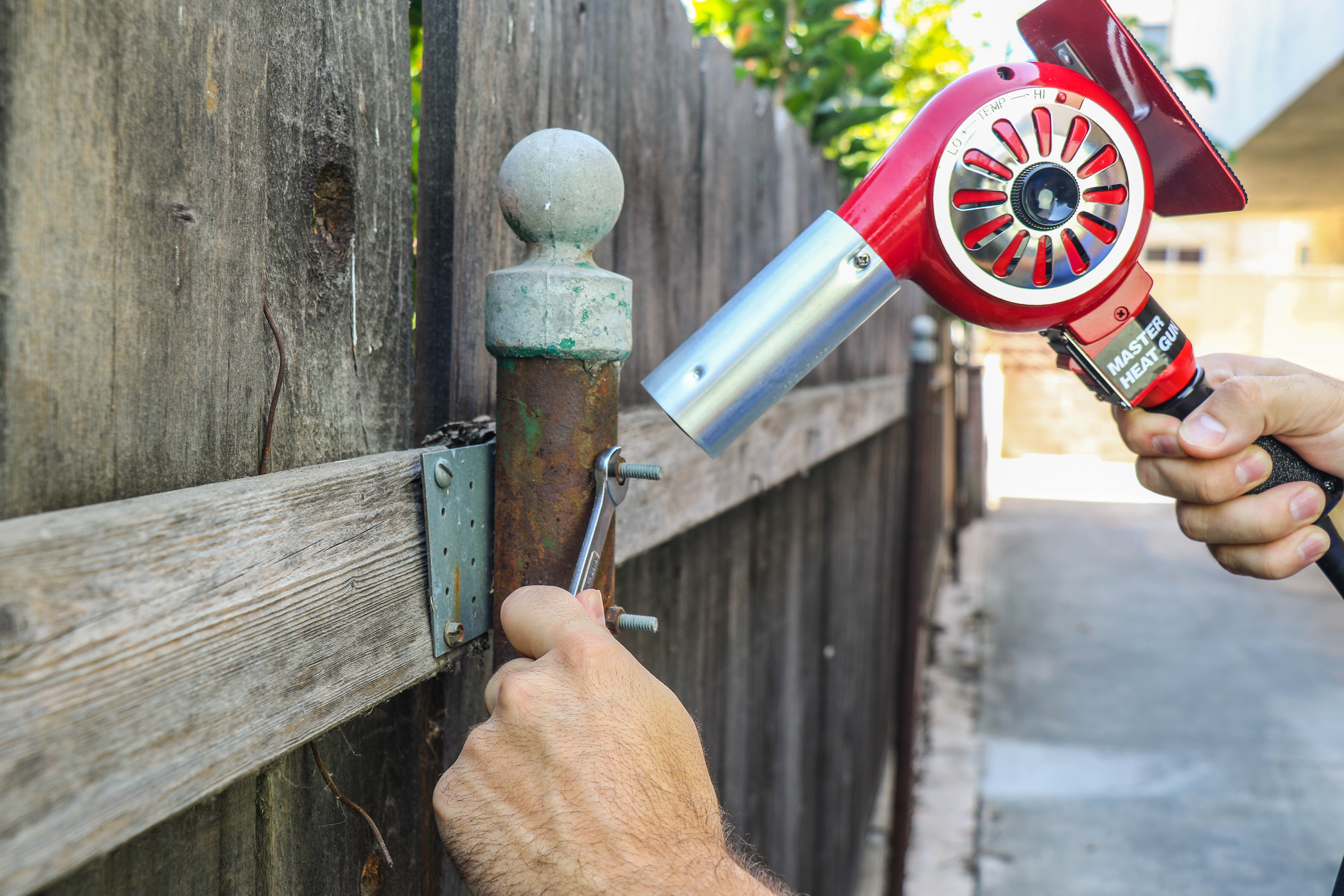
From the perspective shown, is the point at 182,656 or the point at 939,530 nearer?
the point at 182,656

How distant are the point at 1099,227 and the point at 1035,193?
9 centimetres

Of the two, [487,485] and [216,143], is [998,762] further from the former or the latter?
[216,143]

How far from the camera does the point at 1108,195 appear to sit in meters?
0.95

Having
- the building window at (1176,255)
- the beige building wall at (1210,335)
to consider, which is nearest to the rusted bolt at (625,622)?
the beige building wall at (1210,335)

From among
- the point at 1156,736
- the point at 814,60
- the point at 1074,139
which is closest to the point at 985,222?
the point at 1074,139

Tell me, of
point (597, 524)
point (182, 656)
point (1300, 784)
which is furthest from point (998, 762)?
point (182, 656)

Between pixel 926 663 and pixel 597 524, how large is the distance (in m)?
6.04

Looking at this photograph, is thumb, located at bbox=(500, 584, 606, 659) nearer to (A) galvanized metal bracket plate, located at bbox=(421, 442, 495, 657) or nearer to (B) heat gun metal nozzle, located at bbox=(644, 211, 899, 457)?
(A) galvanized metal bracket plate, located at bbox=(421, 442, 495, 657)

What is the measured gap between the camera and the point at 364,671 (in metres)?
0.74

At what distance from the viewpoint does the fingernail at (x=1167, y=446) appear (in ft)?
3.81

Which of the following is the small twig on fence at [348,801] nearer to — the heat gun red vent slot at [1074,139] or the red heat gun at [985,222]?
the red heat gun at [985,222]

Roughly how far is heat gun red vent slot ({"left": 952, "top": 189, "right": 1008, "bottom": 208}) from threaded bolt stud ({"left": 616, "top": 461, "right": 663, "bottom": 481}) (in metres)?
0.39

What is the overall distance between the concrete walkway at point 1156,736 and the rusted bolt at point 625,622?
3.53m

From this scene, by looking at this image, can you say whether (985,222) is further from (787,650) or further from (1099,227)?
(787,650)
